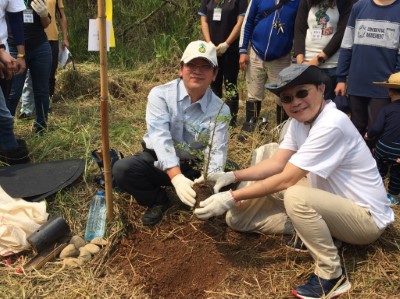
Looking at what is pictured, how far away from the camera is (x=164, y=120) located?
2.38 m

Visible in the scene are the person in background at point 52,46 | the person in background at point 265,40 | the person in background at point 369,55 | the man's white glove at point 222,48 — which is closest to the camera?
the person in background at point 369,55

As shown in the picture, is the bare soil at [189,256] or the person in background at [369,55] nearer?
the bare soil at [189,256]

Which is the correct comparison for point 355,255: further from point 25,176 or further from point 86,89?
point 86,89

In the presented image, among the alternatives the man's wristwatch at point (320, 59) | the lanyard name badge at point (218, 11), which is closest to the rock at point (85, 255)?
the man's wristwatch at point (320, 59)

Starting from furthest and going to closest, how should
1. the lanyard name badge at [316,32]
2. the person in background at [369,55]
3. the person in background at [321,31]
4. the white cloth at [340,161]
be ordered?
the lanyard name badge at [316,32] < the person in background at [321,31] < the person in background at [369,55] < the white cloth at [340,161]

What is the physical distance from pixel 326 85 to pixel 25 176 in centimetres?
209

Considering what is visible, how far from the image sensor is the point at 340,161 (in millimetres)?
1874

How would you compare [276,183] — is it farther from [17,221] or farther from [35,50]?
[35,50]

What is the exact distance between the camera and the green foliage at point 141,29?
644cm

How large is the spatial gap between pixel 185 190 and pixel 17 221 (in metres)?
1.01

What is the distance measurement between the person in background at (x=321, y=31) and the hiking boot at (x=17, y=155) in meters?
2.43

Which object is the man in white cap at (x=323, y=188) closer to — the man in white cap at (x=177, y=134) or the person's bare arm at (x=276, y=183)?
the person's bare arm at (x=276, y=183)

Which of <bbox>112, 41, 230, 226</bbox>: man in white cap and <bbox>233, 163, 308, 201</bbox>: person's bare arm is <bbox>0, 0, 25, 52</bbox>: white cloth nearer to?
<bbox>112, 41, 230, 226</bbox>: man in white cap

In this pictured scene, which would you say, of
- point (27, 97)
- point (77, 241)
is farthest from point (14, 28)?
point (77, 241)
